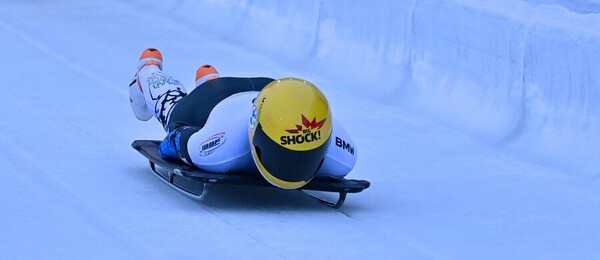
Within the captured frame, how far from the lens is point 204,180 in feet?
15.8

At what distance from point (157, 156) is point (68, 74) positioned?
2.62 metres

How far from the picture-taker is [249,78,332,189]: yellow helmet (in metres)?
4.59

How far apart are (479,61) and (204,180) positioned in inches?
101

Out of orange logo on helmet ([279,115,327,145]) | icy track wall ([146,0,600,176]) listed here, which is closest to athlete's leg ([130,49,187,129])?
orange logo on helmet ([279,115,327,145])

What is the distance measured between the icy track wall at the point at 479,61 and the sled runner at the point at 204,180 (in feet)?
4.67

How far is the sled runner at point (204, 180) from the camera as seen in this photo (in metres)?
4.82

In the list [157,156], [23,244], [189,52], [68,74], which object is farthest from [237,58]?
[23,244]

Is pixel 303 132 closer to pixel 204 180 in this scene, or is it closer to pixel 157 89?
pixel 204 180

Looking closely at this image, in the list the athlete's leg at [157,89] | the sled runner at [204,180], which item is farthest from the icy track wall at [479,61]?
the athlete's leg at [157,89]

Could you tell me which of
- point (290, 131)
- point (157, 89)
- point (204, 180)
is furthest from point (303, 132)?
point (157, 89)

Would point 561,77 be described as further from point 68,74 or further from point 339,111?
point 68,74

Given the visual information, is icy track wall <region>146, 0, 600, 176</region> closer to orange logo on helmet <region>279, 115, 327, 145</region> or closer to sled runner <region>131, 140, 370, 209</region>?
sled runner <region>131, 140, 370, 209</region>

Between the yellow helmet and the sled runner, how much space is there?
0.46 ft

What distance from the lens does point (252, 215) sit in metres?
4.85
